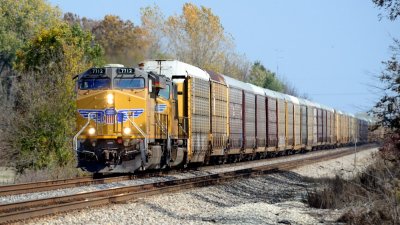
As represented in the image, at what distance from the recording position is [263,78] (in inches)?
3659

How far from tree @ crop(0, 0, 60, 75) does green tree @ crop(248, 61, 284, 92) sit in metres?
37.3

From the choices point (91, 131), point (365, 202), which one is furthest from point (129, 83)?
point (365, 202)

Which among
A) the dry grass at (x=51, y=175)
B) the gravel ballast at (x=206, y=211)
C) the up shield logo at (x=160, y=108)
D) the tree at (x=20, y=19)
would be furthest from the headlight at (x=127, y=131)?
the tree at (x=20, y=19)

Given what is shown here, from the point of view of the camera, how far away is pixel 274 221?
40.5 ft

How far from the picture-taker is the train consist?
20047 millimetres

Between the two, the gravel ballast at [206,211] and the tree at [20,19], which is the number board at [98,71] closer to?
the gravel ballast at [206,211]

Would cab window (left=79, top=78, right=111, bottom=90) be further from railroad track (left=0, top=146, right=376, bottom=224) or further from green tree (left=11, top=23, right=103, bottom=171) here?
green tree (left=11, top=23, right=103, bottom=171)

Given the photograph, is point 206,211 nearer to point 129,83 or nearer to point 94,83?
point 129,83

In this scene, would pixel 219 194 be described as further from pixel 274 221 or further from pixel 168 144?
pixel 274 221

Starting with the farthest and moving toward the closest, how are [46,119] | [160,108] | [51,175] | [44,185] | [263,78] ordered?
[263,78]
[46,119]
[51,175]
[160,108]
[44,185]

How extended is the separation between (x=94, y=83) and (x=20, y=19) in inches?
1578

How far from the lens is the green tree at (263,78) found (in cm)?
9056

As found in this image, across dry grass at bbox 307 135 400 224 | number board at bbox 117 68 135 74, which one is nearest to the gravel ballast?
dry grass at bbox 307 135 400 224

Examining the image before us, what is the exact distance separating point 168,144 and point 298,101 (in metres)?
27.1
